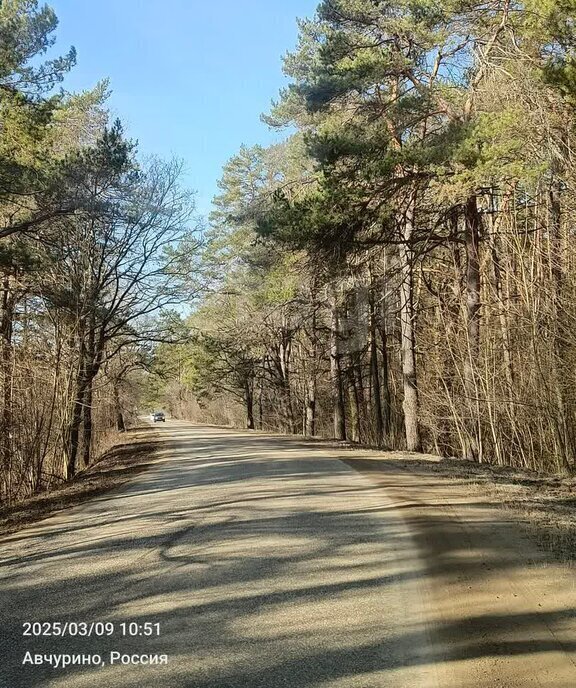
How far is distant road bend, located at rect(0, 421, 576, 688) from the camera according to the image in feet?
13.0

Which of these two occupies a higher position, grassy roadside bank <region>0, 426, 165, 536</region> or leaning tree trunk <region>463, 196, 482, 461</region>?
leaning tree trunk <region>463, 196, 482, 461</region>

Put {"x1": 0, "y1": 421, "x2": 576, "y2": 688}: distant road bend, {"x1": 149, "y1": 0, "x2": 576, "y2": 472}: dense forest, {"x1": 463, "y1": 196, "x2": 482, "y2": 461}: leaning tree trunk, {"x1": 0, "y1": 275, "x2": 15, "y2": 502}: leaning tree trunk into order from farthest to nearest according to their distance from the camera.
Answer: {"x1": 463, "y1": 196, "x2": 482, "y2": 461}: leaning tree trunk < {"x1": 0, "y1": 275, "x2": 15, "y2": 502}: leaning tree trunk < {"x1": 149, "y1": 0, "x2": 576, "y2": 472}: dense forest < {"x1": 0, "y1": 421, "x2": 576, "y2": 688}: distant road bend

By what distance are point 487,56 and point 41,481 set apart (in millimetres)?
13009

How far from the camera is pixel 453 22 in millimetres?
13195

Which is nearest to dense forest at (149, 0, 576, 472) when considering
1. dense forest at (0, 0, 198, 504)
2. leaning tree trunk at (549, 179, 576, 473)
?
leaning tree trunk at (549, 179, 576, 473)

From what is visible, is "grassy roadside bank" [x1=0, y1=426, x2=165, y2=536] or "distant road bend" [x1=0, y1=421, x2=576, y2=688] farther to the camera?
"grassy roadside bank" [x1=0, y1=426, x2=165, y2=536]

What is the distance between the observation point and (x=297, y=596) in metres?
5.26

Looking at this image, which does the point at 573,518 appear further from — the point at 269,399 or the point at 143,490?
the point at 269,399

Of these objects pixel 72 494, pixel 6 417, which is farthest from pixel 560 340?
pixel 6 417

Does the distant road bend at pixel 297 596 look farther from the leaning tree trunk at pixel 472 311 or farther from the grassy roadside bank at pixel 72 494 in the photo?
the leaning tree trunk at pixel 472 311

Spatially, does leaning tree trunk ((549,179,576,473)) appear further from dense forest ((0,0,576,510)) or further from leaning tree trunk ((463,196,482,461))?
leaning tree trunk ((463,196,482,461))

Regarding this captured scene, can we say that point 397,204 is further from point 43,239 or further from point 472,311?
point 43,239

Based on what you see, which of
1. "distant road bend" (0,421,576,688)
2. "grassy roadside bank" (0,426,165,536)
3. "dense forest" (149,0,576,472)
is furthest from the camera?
"dense forest" (149,0,576,472)

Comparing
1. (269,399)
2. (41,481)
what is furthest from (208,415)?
(41,481)
